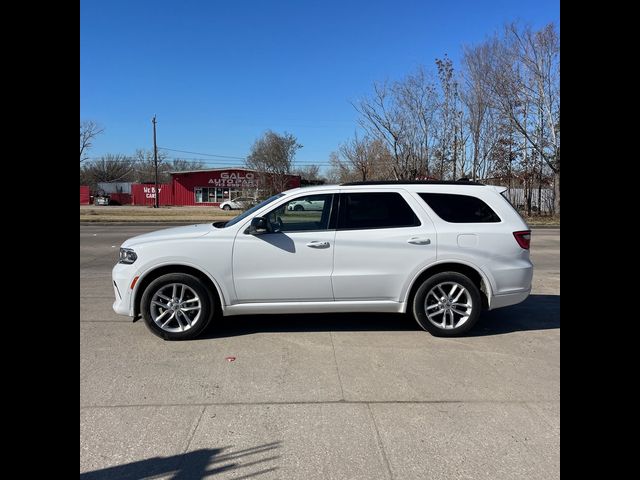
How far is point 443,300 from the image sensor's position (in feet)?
17.2

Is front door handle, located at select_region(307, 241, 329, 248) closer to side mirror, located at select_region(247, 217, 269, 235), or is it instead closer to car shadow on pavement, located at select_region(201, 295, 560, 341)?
side mirror, located at select_region(247, 217, 269, 235)

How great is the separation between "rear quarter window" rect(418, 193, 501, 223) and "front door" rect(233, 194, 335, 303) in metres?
1.32

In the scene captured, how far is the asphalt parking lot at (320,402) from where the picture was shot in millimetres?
2781

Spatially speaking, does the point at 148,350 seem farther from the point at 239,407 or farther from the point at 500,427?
the point at 500,427

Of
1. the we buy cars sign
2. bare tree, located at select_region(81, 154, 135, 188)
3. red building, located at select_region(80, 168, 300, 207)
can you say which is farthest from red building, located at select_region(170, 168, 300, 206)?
bare tree, located at select_region(81, 154, 135, 188)

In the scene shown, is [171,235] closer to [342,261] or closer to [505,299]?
[342,261]

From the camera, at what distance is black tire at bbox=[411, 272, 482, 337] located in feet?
17.1

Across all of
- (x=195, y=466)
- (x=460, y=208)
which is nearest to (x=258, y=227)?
(x=460, y=208)

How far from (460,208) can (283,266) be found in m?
2.23

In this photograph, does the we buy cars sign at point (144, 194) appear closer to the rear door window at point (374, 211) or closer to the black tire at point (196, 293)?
the black tire at point (196, 293)
